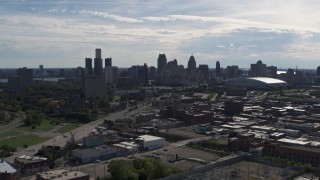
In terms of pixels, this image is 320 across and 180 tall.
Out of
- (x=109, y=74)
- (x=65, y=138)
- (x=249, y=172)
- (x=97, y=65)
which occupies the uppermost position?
(x=97, y=65)

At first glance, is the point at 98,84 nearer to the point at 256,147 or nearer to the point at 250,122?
the point at 250,122

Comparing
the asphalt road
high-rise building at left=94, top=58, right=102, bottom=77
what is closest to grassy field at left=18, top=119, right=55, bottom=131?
the asphalt road

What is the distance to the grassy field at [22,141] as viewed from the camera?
24.0m

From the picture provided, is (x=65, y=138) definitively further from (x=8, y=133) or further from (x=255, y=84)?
(x=255, y=84)

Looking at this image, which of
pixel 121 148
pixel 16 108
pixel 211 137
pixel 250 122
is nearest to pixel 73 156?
pixel 121 148

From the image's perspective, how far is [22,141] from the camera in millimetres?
24859

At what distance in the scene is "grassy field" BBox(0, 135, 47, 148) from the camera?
78.7 ft

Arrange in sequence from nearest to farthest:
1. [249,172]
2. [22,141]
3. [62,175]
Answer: [62,175], [249,172], [22,141]

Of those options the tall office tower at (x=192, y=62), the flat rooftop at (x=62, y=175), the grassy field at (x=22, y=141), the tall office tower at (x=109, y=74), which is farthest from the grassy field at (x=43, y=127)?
the tall office tower at (x=192, y=62)

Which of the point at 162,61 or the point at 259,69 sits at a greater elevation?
the point at 162,61

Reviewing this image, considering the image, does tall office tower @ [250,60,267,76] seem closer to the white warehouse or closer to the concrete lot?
the concrete lot

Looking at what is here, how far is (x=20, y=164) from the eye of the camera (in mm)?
17344

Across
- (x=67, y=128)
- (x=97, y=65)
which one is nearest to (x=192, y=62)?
(x=97, y=65)

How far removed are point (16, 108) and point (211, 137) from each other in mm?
21121
